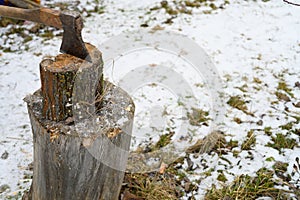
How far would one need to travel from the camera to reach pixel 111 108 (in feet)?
6.34

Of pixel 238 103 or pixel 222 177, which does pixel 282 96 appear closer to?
pixel 238 103

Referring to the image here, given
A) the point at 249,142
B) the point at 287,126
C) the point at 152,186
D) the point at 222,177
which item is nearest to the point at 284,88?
the point at 287,126

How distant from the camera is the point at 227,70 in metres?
3.87

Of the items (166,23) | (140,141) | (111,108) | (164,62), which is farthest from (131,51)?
(111,108)

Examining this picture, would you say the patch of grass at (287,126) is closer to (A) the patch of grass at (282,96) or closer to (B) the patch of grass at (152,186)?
(A) the patch of grass at (282,96)

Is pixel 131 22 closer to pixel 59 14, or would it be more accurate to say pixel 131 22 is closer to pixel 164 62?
pixel 164 62

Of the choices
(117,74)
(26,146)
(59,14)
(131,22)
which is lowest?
(26,146)

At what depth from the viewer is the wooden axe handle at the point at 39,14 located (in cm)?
170

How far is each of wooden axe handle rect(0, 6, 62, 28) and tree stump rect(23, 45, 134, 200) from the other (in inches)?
7.3

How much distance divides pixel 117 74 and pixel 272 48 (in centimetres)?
200

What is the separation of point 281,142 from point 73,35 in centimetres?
215

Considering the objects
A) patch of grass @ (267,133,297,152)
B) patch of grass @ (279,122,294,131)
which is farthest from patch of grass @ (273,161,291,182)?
patch of grass @ (279,122,294,131)

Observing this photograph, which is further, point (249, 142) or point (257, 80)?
point (257, 80)

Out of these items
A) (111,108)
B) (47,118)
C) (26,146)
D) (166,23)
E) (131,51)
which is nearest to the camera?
(47,118)
